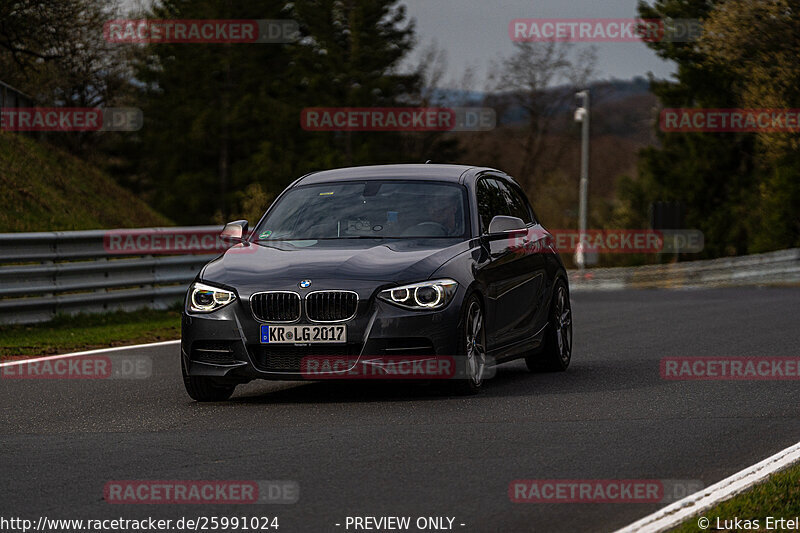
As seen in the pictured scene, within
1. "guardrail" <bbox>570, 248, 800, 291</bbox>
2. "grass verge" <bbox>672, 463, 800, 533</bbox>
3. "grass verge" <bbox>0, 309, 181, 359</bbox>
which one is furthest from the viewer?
"guardrail" <bbox>570, 248, 800, 291</bbox>

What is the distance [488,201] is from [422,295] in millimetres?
2024

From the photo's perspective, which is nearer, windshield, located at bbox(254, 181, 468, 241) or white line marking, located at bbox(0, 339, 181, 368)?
windshield, located at bbox(254, 181, 468, 241)

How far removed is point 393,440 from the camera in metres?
7.84

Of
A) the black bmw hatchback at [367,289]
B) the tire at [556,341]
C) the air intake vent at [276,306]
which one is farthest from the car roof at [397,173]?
the air intake vent at [276,306]

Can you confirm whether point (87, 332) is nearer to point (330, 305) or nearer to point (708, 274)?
point (330, 305)

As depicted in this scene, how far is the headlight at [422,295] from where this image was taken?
9266 mm

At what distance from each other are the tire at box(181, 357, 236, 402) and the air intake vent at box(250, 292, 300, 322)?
0.70 metres

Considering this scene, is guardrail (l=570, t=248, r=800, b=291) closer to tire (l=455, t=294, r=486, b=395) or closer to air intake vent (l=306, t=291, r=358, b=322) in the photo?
tire (l=455, t=294, r=486, b=395)

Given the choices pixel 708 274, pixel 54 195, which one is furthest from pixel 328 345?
pixel 708 274

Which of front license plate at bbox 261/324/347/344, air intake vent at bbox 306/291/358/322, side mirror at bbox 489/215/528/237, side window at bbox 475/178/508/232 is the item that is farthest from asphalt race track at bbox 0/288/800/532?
side window at bbox 475/178/508/232

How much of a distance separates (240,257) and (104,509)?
13.1ft

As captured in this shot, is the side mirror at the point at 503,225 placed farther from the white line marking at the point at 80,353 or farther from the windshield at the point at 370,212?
the white line marking at the point at 80,353

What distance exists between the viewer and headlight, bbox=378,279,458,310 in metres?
9.27

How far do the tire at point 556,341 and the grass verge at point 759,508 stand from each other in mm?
5190
